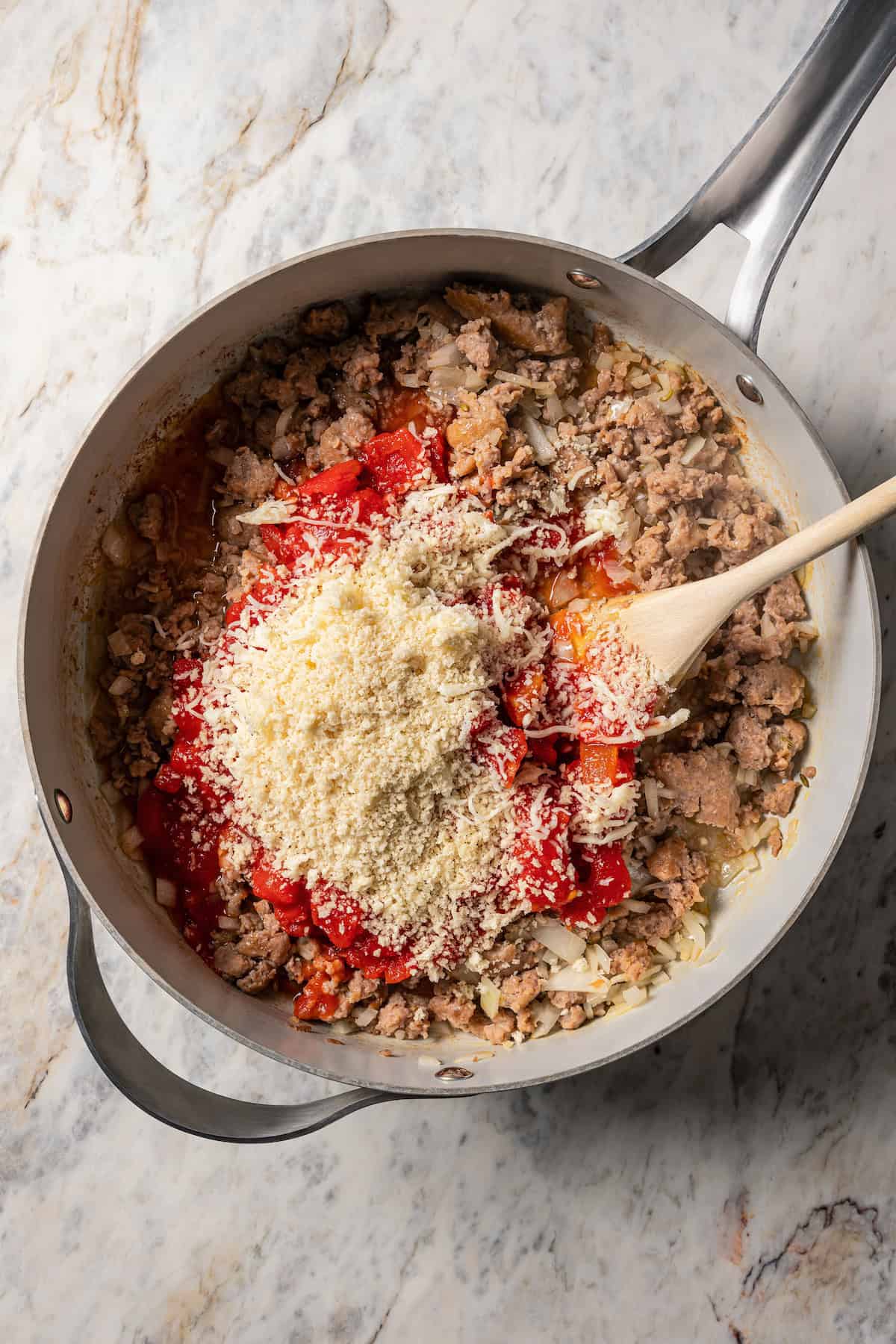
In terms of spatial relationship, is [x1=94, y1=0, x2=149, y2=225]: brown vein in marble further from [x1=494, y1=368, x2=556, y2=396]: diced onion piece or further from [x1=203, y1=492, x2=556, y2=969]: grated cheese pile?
[x1=203, y1=492, x2=556, y2=969]: grated cheese pile

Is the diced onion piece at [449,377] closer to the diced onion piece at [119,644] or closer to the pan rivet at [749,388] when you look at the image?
the pan rivet at [749,388]

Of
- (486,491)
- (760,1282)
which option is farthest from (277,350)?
(760,1282)

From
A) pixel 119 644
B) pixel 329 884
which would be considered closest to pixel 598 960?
pixel 329 884

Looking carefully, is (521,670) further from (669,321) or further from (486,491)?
(669,321)

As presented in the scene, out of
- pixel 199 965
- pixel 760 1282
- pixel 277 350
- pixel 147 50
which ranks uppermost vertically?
pixel 147 50

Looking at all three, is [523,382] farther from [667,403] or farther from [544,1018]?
[544,1018]

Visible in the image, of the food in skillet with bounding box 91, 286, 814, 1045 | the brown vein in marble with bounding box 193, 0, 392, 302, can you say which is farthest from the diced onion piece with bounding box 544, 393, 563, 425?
the brown vein in marble with bounding box 193, 0, 392, 302
